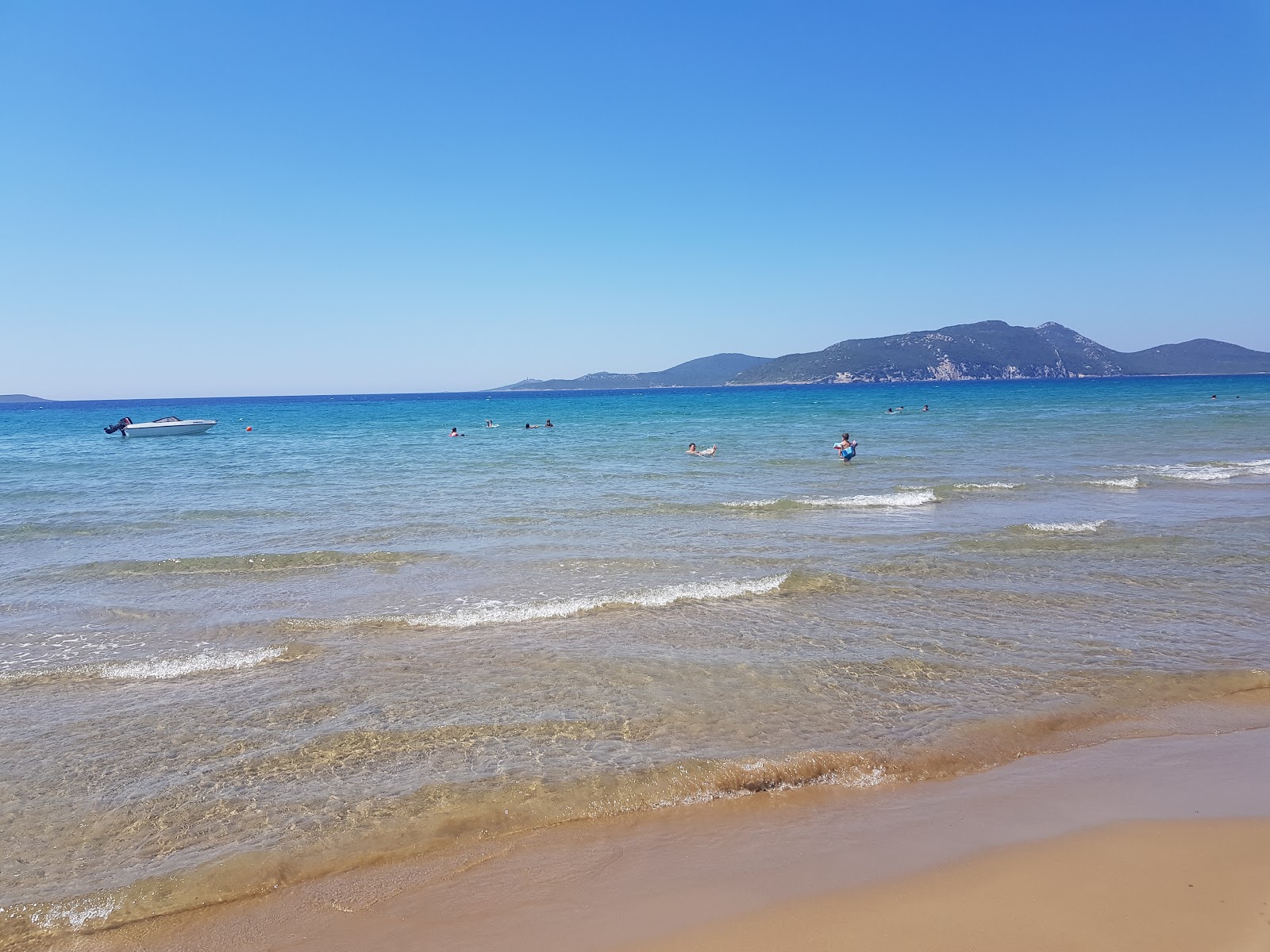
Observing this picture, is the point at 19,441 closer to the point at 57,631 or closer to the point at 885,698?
the point at 57,631

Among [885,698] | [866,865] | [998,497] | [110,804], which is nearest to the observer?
[866,865]

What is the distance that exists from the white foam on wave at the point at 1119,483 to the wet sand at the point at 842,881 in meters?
18.4

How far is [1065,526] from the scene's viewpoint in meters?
16.0

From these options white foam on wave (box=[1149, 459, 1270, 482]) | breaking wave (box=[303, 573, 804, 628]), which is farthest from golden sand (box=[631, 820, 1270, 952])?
white foam on wave (box=[1149, 459, 1270, 482])

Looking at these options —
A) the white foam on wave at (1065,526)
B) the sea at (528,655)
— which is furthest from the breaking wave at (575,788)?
the white foam on wave at (1065,526)

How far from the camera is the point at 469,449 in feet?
136

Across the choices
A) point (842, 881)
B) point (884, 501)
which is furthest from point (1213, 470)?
point (842, 881)

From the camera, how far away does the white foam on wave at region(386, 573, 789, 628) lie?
34.4ft

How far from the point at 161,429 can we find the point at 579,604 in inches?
2166

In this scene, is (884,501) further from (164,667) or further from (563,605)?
(164,667)

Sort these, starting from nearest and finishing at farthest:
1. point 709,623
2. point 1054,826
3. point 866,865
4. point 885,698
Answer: point 866,865, point 1054,826, point 885,698, point 709,623

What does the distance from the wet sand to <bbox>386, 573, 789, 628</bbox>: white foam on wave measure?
5152mm

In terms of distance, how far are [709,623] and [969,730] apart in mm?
3862

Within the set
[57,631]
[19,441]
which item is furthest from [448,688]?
[19,441]
